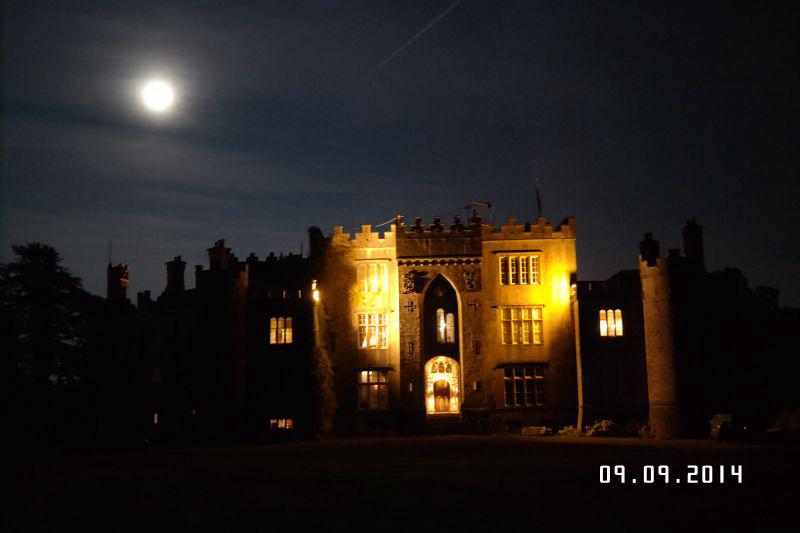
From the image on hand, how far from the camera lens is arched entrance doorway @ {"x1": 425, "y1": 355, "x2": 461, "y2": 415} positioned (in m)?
51.3

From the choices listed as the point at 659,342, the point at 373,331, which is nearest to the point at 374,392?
the point at 373,331

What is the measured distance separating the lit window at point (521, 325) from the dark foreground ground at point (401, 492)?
16.7m

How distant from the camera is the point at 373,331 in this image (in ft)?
166

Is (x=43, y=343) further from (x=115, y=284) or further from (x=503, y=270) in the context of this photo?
(x=503, y=270)

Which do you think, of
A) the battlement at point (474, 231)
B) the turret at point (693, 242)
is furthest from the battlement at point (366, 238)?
the turret at point (693, 242)

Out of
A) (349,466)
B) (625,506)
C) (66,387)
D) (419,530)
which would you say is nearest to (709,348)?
(349,466)

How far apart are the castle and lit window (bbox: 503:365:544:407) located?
0.28 feet

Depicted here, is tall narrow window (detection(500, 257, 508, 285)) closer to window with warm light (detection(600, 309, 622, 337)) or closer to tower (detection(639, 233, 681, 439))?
window with warm light (detection(600, 309, 622, 337))

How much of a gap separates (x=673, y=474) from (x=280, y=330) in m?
29.0

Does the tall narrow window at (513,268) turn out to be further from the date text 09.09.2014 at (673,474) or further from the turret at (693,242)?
the date text 09.09.2014 at (673,474)

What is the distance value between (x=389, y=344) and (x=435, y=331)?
Answer: 3143 millimetres

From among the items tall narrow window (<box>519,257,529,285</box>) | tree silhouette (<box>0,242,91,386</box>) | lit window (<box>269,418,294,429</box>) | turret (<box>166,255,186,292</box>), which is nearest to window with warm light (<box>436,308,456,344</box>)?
tall narrow window (<box>519,257,529,285</box>)

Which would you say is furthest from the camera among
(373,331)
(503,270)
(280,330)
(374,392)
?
(373,331)

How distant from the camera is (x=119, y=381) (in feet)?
166
